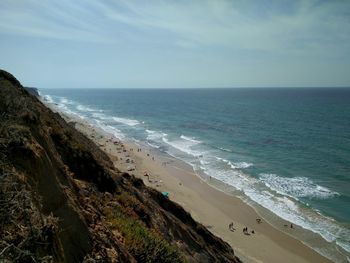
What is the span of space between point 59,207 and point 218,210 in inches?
1177

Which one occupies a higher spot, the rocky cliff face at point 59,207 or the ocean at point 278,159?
the rocky cliff face at point 59,207

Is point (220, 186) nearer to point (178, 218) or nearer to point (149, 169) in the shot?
point (149, 169)

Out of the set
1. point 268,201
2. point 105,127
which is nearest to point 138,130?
point 105,127

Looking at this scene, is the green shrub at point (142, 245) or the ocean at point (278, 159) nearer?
the green shrub at point (142, 245)

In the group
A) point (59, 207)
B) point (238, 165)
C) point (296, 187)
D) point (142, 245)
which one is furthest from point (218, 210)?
point (59, 207)

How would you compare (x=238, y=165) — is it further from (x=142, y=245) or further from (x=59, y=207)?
(x=59, y=207)

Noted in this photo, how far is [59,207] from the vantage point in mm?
6828

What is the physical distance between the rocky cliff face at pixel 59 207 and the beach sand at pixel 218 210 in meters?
15.9

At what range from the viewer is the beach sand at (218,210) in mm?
27234

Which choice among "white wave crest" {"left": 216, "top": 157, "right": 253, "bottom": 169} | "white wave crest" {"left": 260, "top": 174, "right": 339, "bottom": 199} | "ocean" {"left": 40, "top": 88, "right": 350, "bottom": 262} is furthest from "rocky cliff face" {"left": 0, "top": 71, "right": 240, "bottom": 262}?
"white wave crest" {"left": 216, "top": 157, "right": 253, "bottom": 169}

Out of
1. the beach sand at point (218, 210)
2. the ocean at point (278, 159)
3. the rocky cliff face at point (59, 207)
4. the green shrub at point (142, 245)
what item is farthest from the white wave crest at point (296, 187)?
the green shrub at point (142, 245)

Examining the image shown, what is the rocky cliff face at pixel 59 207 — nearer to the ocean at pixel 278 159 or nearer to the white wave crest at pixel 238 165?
the ocean at pixel 278 159

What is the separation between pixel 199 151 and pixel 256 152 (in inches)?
372

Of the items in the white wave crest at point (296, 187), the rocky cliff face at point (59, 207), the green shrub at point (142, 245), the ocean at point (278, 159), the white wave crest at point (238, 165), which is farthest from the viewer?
the white wave crest at point (238, 165)
